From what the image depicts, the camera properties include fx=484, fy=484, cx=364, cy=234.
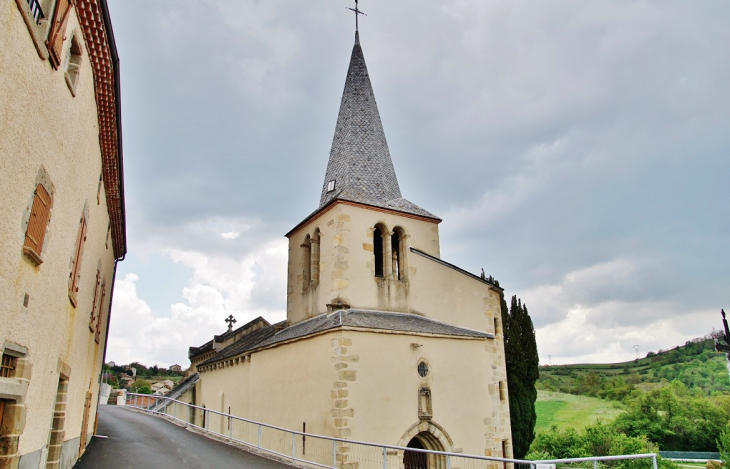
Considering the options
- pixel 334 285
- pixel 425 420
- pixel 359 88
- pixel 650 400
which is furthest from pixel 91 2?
pixel 650 400

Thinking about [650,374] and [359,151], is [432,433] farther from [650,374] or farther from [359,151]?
[650,374]

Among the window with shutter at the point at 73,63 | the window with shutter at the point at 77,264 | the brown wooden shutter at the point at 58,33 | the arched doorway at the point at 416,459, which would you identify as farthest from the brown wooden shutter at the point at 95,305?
the arched doorway at the point at 416,459

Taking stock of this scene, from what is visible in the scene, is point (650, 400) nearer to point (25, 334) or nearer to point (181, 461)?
point (181, 461)

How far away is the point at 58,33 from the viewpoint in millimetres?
5301

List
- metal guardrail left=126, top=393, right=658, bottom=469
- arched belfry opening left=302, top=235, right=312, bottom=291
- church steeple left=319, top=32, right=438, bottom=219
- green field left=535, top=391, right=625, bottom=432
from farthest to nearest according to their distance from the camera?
Result: 1. green field left=535, top=391, right=625, bottom=432
2. arched belfry opening left=302, top=235, right=312, bottom=291
3. church steeple left=319, top=32, right=438, bottom=219
4. metal guardrail left=126, top=393, right=658, bottom=469

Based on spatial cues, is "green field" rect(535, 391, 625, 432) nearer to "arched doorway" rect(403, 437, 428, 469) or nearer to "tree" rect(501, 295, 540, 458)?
"tree" rect(501, 295, 540, 458)

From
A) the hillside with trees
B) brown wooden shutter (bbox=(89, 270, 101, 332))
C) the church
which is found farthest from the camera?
the hillside with trees

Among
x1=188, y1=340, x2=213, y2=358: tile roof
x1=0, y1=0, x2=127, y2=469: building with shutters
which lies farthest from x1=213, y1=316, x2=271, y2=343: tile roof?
x1=0, y1=0, x2=127, y2=469: building with shutters

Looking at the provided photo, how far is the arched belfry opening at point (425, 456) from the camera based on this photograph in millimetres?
14141

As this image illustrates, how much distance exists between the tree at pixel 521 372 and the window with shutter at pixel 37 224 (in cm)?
1872

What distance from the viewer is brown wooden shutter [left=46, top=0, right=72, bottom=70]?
5.09m

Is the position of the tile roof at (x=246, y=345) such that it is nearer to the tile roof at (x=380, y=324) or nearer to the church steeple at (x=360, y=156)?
the tile roof at (x=380, y=324)

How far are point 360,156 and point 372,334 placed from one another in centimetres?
878

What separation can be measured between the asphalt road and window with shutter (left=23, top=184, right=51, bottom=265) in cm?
780
